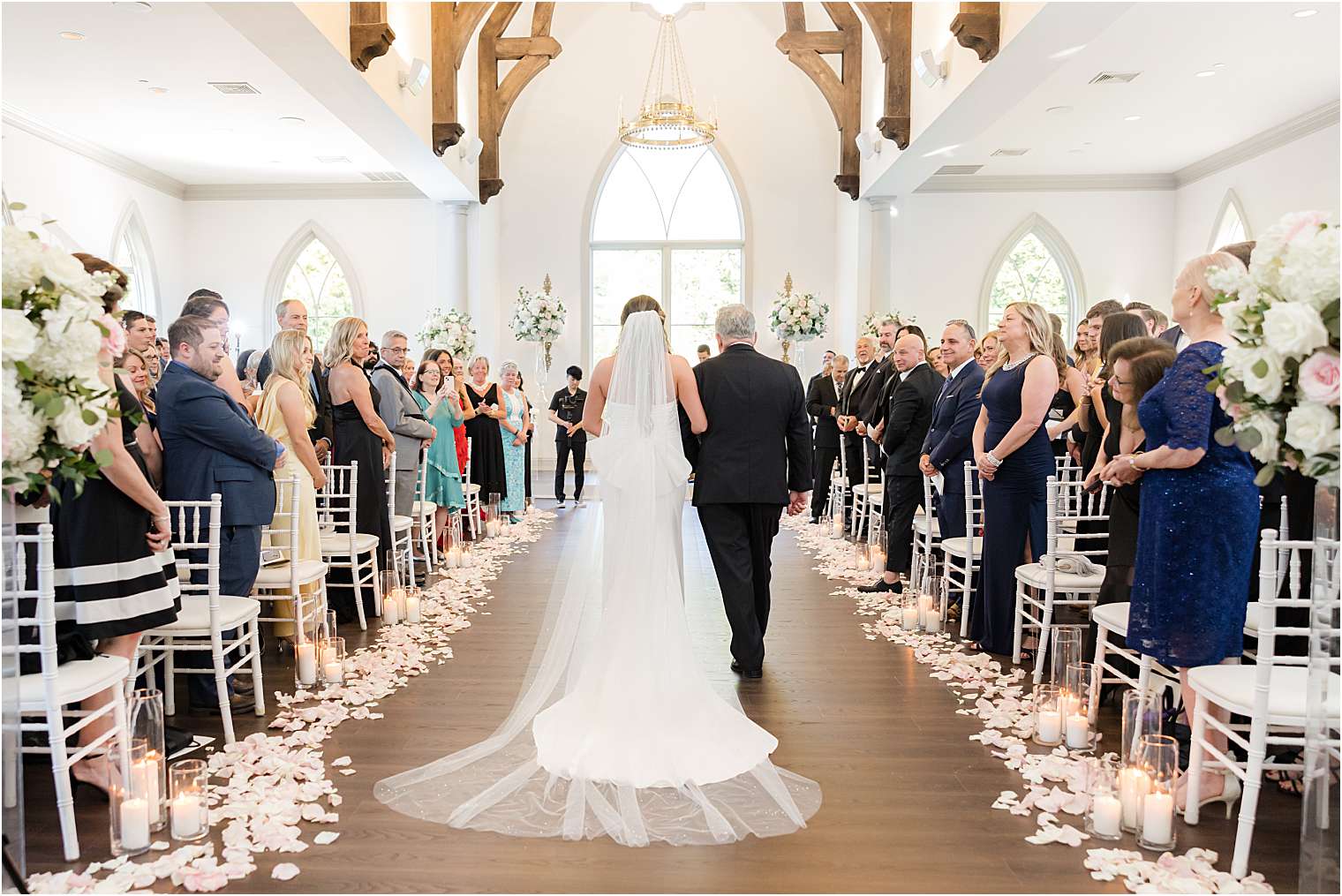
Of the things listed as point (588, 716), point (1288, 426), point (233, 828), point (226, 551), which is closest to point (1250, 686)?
point (1288, 426)

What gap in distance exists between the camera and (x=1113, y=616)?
384 centimetres

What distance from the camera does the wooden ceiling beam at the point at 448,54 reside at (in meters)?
10.5

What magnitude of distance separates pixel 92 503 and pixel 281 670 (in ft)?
6.24

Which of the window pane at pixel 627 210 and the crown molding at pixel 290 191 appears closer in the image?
the crown molding at pixel 290 191

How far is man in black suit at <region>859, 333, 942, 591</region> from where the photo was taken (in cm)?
663

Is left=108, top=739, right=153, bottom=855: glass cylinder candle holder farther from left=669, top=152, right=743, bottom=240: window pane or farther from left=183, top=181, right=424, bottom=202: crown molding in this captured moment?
left=669, top=152, right=743, bottom=240: window pane

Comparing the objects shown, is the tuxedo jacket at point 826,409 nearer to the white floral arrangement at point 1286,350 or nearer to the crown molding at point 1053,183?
the crown molding at point 1053,183

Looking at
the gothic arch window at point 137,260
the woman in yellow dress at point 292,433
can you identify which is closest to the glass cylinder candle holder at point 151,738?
the woman in yellow dress at point 292,433

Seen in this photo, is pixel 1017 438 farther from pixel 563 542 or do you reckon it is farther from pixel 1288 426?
pixel 563 542

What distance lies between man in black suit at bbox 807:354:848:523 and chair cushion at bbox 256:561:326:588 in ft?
20.8

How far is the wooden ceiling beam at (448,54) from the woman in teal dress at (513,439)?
2.57 m

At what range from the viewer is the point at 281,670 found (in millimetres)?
4906

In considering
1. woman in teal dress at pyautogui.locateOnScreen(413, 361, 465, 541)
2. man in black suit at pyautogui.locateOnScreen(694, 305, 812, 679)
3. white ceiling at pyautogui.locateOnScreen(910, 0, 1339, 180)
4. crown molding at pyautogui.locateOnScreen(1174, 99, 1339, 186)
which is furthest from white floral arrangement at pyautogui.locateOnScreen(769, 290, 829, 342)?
man in black suit at pyautogui.locateOnScreen(694, 305, 812, 679)

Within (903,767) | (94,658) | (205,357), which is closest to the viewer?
(94,658)
